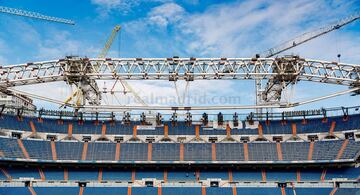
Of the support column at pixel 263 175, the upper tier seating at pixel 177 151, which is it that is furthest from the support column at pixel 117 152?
the support column at pixel 263 175

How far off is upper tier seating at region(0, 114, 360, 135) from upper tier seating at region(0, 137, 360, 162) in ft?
10.8

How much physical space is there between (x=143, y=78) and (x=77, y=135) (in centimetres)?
1987

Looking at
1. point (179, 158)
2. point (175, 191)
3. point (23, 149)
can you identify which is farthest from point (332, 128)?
point (23, 149)

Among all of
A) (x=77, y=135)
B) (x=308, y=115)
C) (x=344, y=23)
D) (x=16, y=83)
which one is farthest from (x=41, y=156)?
(x=344, y=23)

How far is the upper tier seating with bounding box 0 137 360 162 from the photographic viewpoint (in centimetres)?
6259

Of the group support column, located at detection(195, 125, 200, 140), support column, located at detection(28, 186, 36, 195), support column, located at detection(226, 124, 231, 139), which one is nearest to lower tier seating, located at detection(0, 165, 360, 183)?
support column, located at detection(28, 186, 36, 195)

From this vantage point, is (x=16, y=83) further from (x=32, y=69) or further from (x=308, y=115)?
(x=308, y=115)

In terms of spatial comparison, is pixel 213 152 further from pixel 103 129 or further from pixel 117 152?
pixel 103 129

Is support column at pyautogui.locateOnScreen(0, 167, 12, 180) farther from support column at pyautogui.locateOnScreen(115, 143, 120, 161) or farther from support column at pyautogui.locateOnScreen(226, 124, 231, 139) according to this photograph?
support column at pyautogui.locateOnScreen(226, 124, 231, 139)

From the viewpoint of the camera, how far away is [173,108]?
62.4 metres

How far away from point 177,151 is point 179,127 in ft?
22.4

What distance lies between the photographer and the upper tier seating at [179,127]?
68.1 metres

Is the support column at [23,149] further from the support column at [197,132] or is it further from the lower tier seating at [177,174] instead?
the support column at [197,132]

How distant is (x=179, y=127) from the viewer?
7231 cm
